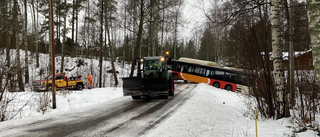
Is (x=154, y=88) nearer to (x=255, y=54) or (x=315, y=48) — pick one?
(x=255, y=54)

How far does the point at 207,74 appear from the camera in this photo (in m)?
25.6

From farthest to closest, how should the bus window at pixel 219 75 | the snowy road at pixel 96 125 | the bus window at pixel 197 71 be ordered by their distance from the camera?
the bus window at pixel 197 71, the bus window at pixel 219 75, the snowy road at pixel 96 125

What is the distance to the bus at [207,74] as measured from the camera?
24.6 meters

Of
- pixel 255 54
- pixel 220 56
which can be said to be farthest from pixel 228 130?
pixel 220 56

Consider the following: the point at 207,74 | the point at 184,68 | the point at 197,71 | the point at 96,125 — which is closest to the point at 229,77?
the point at 207,74

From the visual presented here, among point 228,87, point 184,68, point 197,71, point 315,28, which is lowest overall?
point 228,87

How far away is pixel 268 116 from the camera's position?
6.88m

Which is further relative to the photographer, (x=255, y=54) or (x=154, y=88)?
(x=154, y=88)

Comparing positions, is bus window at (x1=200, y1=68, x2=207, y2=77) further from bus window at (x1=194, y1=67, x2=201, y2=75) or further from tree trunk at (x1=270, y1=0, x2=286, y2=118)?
tree trunk at (x1=270, y1=0, x2=286, y2=118)

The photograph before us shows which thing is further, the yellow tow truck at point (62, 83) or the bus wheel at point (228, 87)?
the bus wheel at point (228, 87)

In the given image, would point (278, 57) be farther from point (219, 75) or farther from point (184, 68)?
point (184, 68)

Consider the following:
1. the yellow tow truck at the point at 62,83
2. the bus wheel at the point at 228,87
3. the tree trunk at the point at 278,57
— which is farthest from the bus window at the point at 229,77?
the tree trunk at the point at 278,57

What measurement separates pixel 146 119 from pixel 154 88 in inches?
163

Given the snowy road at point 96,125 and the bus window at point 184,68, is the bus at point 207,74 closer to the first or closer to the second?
the bus window at point 184,68
